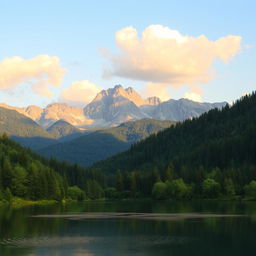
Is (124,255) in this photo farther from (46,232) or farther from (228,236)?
(46,232)

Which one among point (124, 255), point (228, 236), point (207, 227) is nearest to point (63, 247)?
point (124, 255)

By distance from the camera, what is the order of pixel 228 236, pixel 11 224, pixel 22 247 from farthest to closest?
1. pixel 11 224
2. pixel 228 236
3. pixel 22 247

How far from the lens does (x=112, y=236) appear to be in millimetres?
79875

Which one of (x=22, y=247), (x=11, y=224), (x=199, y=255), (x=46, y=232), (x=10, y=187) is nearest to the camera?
(x=199, y=255)

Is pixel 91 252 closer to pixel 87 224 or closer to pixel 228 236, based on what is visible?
pixel 228 236

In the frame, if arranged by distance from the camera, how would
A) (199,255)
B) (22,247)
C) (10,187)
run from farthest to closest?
1. (10,187)
2. (22,247)
3. (199,255)

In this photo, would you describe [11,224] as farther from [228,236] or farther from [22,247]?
[228,236]

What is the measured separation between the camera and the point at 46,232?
281 feet

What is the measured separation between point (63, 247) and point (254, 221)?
45.7 metres

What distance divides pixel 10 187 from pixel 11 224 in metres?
106

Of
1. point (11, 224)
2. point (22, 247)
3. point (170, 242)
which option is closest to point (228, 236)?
point (170, 242)

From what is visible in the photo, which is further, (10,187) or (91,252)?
(10,187)

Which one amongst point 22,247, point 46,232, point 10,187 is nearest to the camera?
point 22,247

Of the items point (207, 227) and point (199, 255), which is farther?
point (207, 227)
